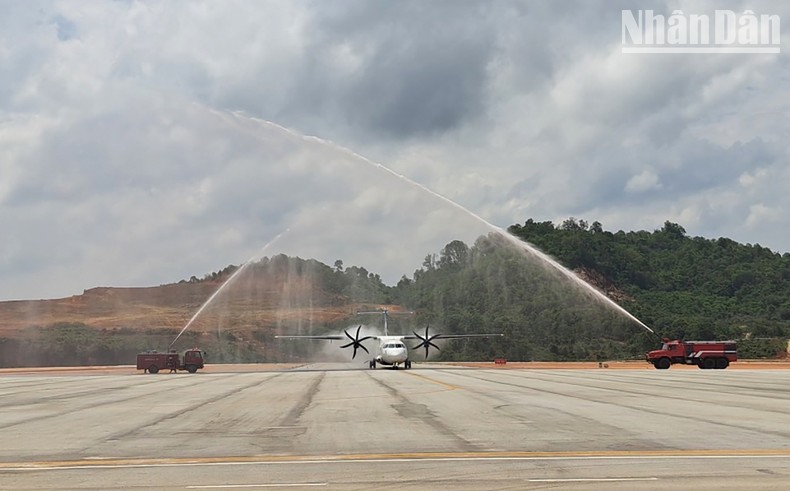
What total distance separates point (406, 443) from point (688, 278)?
120331mm

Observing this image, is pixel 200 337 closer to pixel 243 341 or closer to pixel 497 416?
pixel 243 341

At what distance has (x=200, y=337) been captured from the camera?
125m

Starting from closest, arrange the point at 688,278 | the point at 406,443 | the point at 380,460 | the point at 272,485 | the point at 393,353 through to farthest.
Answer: the point at 272,485, the point at 380,460, the point at 406,443, the point at 393,353, the point at 688,278

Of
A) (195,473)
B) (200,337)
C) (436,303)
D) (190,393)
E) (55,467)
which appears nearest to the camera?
(195,473)

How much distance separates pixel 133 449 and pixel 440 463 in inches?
263

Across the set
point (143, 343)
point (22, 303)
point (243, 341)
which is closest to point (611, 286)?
point (243, 341)

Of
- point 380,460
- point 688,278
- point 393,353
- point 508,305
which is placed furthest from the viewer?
point 688,278

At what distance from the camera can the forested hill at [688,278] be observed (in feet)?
324

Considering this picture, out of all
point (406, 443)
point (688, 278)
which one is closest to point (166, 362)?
point (406, 443)

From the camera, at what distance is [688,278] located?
4975 inches

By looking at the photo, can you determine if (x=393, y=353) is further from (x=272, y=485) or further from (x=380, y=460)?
(x=272, y=485)

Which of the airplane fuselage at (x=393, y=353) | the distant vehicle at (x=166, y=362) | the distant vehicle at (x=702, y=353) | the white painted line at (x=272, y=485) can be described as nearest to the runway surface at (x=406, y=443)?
the white painted line at (x=272, y=485)

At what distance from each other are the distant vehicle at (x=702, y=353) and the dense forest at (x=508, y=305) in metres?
32.5

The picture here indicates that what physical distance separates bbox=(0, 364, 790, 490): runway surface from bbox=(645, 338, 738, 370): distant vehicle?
96.0 feet
